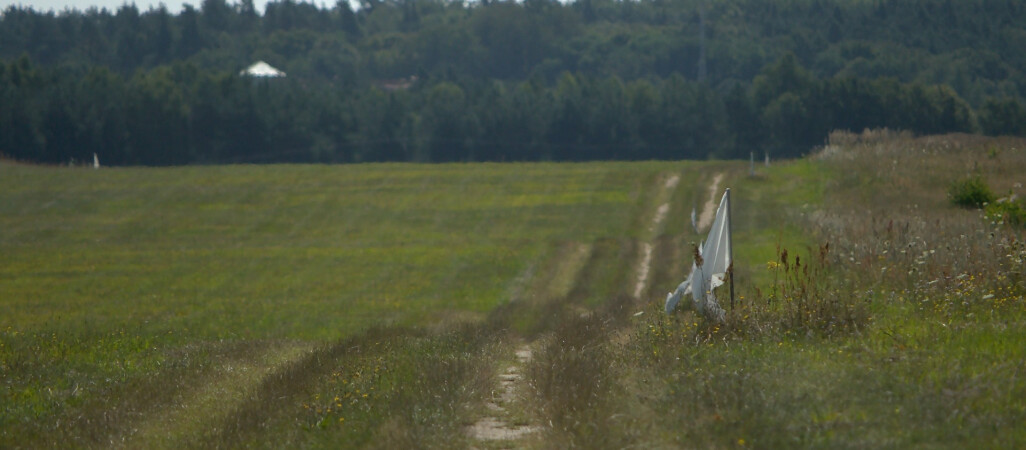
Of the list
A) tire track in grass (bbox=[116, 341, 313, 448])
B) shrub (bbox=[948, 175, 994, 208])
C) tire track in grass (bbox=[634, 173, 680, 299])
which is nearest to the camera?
tire track in grass (bbox=[116, 341, 313, 448])

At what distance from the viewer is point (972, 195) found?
2645cm

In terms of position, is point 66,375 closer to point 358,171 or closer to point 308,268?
point 308,268

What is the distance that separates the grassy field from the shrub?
410mm

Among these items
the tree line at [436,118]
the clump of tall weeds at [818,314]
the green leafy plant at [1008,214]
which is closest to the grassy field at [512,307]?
the clump of tall weeds at [818,314]

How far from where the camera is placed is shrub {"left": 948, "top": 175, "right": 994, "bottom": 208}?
26.4m

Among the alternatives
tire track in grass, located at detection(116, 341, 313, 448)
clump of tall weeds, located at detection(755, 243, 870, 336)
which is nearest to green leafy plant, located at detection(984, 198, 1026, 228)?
clump of tall weeds, located at detection(755, 243, 870, 336)

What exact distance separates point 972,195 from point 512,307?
11.4 meters

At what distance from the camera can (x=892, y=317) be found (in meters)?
13.4

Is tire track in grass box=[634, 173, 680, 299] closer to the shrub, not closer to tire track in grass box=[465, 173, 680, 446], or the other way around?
tire track in grass box=[465, 173, 680, 446]

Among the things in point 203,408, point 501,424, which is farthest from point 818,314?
point 203,408

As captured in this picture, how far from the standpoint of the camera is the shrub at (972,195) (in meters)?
26.4

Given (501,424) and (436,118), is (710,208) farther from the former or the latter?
(436,118)

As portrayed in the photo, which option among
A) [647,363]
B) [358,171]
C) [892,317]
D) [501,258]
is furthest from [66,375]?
[358,171]

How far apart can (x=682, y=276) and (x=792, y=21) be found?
10505 centimetres
